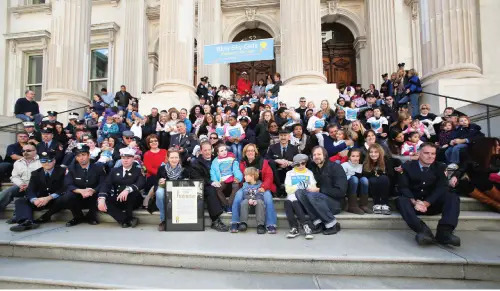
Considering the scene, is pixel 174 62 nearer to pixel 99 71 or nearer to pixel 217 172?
pixel 217 172

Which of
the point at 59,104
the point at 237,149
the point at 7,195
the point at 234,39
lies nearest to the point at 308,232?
the point at 237,149

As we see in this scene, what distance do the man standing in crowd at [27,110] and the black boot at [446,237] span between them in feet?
36.7

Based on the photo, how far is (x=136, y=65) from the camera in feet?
54.1

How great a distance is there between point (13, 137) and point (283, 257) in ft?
34.2

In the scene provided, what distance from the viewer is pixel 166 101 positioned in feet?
33.7

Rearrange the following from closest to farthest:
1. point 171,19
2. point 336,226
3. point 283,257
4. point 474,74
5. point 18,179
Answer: point 283,257
point 336,226
point 18,179
point 474,74
point 171,19

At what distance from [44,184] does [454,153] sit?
7.76 m

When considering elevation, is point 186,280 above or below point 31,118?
below

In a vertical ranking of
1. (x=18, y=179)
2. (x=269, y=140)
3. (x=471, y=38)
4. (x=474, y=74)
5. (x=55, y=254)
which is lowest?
(x=55, y=254)

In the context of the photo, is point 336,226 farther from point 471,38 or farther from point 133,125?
point 471,38

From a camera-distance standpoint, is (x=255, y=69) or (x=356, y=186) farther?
(x=255, y=69)

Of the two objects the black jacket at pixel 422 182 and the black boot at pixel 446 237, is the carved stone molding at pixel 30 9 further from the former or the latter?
the black boot at pixel 446 237

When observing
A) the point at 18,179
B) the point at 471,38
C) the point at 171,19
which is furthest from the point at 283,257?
the point at 171,19

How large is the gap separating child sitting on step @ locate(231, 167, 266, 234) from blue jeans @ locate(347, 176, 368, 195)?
1.47 metres
